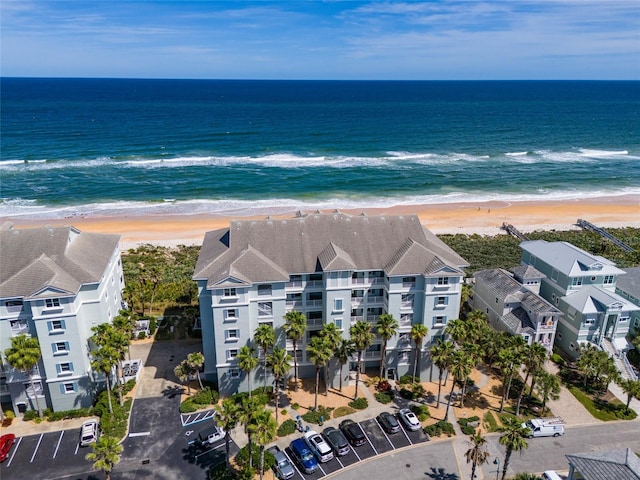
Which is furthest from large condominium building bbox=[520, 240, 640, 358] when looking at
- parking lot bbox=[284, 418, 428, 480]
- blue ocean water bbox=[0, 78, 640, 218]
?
blue ocean water bbox=[0, 78, 640, 218]

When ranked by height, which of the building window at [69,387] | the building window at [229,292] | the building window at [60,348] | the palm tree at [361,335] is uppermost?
the building window at [229,292]

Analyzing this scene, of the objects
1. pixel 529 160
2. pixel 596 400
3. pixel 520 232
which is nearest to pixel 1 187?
pixel 520 232

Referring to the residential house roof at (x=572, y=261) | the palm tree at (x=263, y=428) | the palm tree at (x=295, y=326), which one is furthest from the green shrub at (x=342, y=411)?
the residential house roof at (x=572, y=261)

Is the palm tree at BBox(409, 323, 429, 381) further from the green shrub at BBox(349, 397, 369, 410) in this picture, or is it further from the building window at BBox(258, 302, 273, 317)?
the building window at BBox(258, 302, 273, 317)

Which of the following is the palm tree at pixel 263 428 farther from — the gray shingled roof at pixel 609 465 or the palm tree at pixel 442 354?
the gray shingled roof at pixel 609 465

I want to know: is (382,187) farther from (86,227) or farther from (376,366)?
(376,366)

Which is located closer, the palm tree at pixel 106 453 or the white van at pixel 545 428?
the palm tree at pixel 106 453
